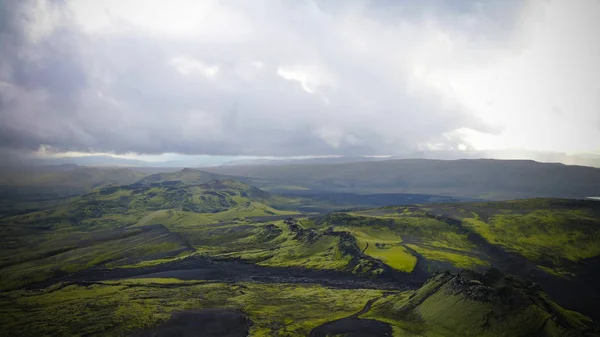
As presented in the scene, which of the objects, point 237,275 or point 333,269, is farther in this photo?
point 333,269

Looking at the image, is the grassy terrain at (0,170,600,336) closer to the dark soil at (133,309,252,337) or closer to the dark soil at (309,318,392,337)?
the dark soil at (309,318,392,337)

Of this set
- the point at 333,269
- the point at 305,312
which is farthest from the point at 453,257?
the point at 305,312

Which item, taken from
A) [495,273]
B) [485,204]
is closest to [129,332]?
[495,273]

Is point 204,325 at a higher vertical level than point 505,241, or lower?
lower

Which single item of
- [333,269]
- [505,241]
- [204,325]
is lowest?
[333,269]

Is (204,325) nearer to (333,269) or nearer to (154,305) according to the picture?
(154,305)

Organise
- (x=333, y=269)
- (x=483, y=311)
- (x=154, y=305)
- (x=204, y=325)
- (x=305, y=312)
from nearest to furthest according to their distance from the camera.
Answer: (x=483, y=311), (x=204, y=325), (x=305, y=312), (x=154, y=305), (x=333, y=269)

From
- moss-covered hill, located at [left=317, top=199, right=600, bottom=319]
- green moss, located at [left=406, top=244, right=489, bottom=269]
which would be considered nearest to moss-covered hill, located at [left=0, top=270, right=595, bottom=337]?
moss-covered hill, located at [left=317, top=199, right=600, bottom=319]

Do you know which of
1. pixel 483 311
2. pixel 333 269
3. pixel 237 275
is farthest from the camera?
pixel 333 269

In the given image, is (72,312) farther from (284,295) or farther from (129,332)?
(284,295)
